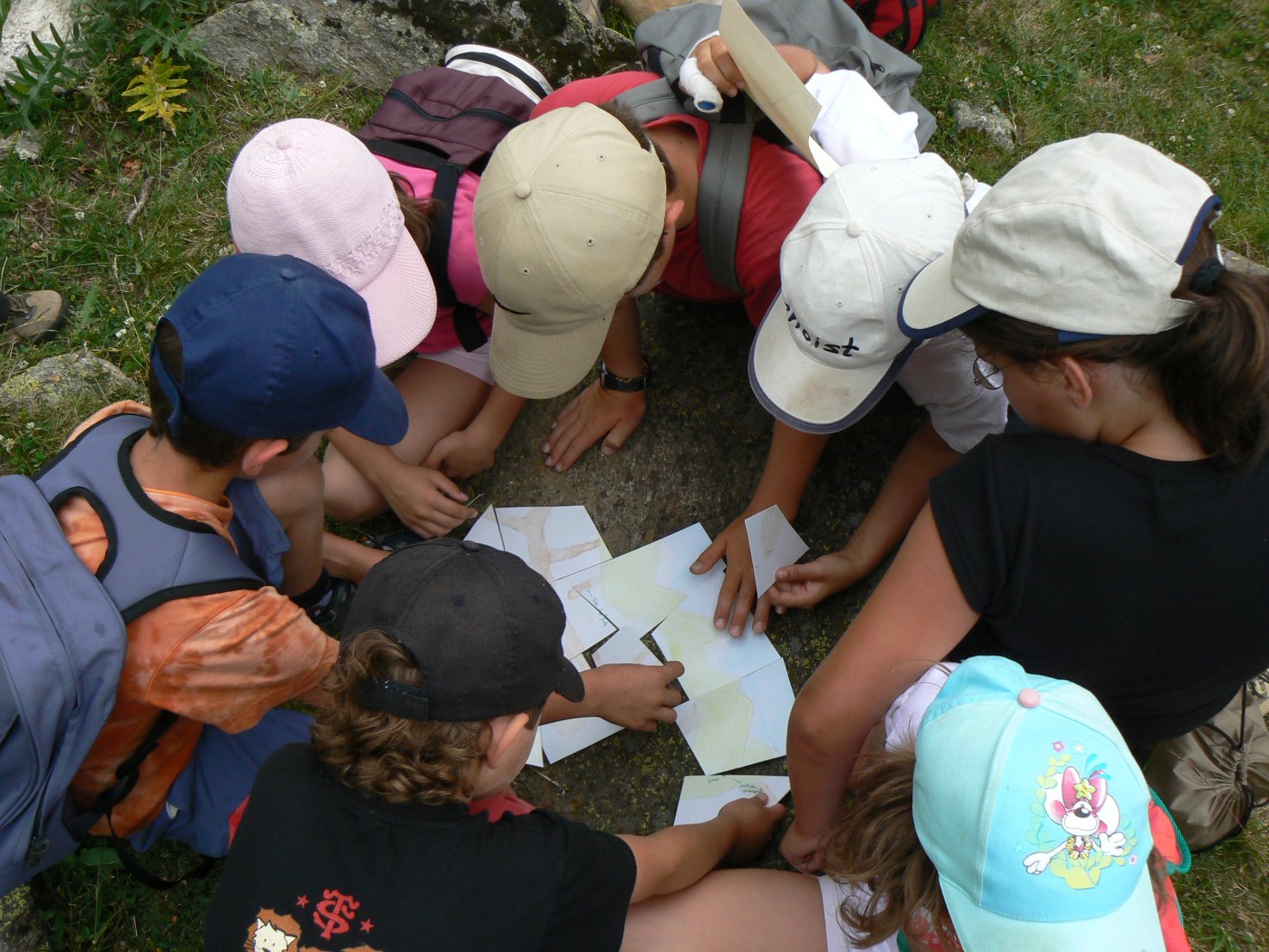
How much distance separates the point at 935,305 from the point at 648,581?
3.65 ft

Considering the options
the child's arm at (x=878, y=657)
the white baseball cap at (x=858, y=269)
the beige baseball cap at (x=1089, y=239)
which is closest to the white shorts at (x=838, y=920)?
the child's arm at (x=878, y=657)

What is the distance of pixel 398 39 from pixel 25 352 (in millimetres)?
1431

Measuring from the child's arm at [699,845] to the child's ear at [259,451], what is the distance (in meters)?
0.94

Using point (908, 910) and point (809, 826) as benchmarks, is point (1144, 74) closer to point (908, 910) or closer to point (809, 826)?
point (809, 826)

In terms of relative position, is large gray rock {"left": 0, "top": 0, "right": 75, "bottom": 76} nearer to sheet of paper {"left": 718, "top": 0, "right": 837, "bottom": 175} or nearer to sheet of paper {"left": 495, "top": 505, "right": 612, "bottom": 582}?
sheet of paper {"left": 495, "top": 505, "right": 612, "bottom": 582}

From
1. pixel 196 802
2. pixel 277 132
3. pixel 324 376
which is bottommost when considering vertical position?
pixel 196 802

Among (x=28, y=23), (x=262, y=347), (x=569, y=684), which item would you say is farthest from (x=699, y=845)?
(x=28, y=23)

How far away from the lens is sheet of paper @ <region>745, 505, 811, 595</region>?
222 centimetres

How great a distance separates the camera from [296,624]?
1.67m

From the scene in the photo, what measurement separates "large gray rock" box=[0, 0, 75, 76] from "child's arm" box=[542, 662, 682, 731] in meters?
2.74

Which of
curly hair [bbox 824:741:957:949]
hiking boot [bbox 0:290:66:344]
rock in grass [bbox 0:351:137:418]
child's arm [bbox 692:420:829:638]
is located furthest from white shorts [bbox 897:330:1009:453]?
hiking boot [bbox 0:290:66:344]

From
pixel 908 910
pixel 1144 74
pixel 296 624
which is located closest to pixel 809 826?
pixel 908 910

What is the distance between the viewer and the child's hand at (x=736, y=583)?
2205 mm

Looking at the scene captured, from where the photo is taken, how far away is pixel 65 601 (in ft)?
4.59
